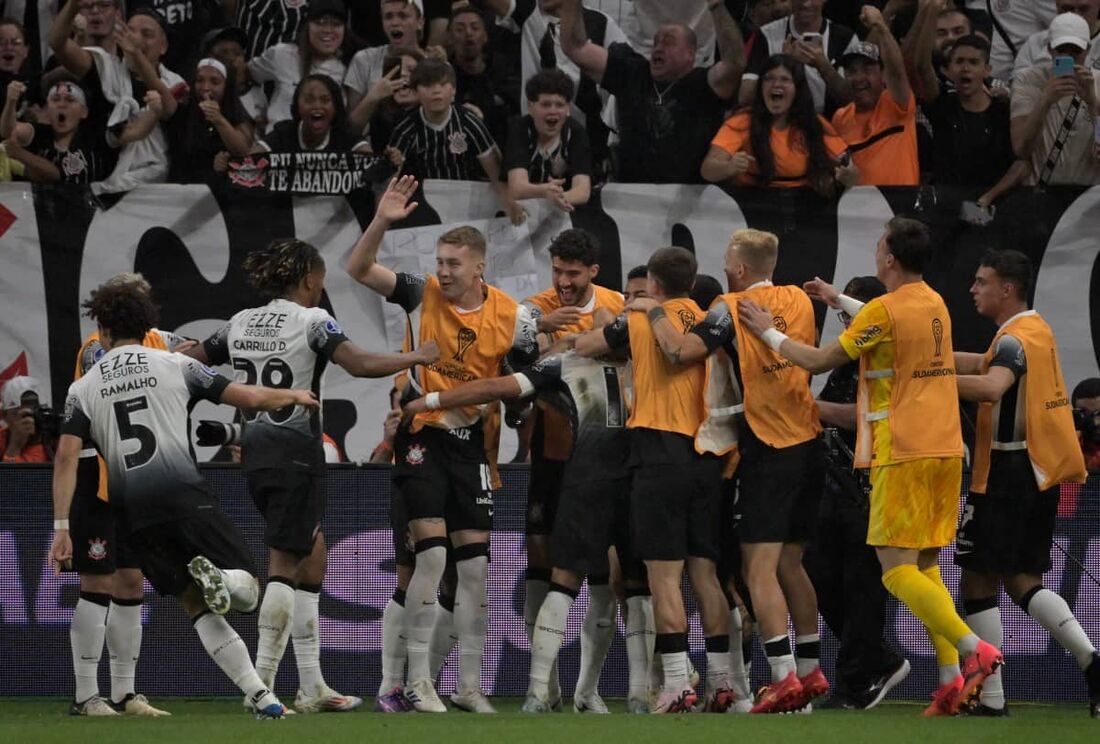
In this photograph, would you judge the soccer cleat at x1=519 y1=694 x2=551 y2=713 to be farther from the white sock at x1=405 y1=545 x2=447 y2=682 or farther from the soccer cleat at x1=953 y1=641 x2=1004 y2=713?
the soccer cleat at x1=953 y1=641 x2=1004 y2=713

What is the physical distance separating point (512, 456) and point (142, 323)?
3946 mm

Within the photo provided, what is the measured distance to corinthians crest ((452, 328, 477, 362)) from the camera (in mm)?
9383

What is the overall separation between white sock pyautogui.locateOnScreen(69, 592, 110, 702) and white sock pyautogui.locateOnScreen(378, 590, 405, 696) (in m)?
1.57

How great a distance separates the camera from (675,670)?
888cm

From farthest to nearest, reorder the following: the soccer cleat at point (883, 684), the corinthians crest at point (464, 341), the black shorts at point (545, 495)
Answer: the soccer cleat at point (883, 684) < the black shorts at point (545, 495) < the corinthians crest at point (464, 341)

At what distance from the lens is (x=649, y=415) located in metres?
8.99

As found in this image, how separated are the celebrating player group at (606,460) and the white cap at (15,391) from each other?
2422 mm

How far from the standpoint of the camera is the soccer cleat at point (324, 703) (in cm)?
914

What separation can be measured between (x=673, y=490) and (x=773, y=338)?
968 millimetres

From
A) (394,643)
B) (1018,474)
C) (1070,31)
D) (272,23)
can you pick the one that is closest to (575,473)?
(394,643)

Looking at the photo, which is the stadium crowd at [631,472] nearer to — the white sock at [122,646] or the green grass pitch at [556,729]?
the white sock at [122,646]

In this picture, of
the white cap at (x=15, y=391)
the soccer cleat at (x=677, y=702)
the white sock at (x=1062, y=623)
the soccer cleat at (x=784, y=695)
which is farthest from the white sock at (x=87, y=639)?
the white sock at (x=1062, y=623)

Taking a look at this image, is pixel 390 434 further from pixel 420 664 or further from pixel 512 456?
pixel 420 664

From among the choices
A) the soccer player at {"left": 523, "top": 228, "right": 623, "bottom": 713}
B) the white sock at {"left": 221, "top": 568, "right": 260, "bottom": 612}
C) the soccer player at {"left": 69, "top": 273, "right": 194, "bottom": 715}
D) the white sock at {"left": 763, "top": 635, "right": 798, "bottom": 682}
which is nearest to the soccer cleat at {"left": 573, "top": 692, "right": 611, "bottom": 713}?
the soccer player at {"left": 523, "top": 228, "right": 623, "bottom": 713}
